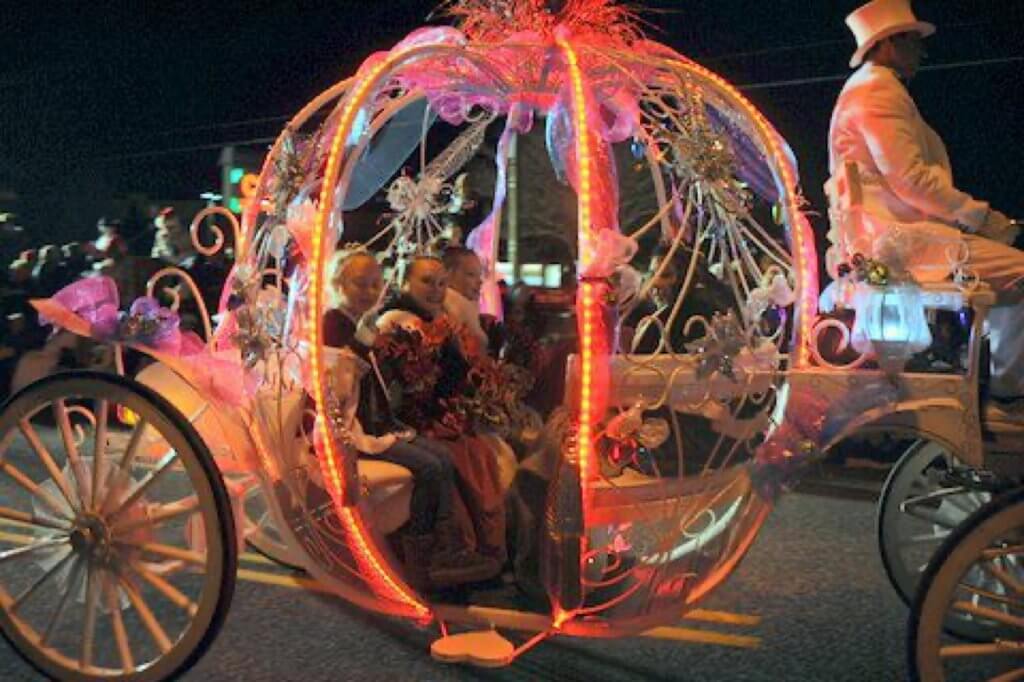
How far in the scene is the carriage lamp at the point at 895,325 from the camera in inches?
134

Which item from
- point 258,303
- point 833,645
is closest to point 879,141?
point 833,645

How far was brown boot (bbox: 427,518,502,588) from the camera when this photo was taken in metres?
3.81

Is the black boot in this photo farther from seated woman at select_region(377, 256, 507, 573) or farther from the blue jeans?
seated woman at select_region(377, 256, 507, 573)

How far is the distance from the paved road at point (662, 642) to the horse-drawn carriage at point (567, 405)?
0.23 meters

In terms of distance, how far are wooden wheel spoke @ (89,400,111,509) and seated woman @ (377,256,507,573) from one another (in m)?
1.00

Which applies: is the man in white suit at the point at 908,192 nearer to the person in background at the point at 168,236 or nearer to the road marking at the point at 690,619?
the road marking at the point at 690,619

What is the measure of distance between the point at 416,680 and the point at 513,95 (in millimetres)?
2261

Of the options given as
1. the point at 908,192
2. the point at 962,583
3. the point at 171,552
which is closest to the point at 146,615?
the point at 171,552

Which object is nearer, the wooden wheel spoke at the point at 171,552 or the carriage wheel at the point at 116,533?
the carriage wheel at the point at 116,533

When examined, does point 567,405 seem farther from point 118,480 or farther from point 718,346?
point 118,480

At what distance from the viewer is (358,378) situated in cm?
380

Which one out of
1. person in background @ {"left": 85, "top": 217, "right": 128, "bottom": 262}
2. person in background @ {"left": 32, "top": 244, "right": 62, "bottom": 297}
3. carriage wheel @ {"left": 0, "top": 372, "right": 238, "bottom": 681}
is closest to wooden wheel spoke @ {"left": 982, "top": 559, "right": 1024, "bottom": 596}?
carriage wheel @ {"left": 0, "top": 372, "right": 238, "bottom": 681}

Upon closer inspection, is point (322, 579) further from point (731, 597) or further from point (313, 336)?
point (731, 597)

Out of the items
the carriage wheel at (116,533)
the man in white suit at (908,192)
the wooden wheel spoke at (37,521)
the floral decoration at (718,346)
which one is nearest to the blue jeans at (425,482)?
the carriage wheel at (116,533)
